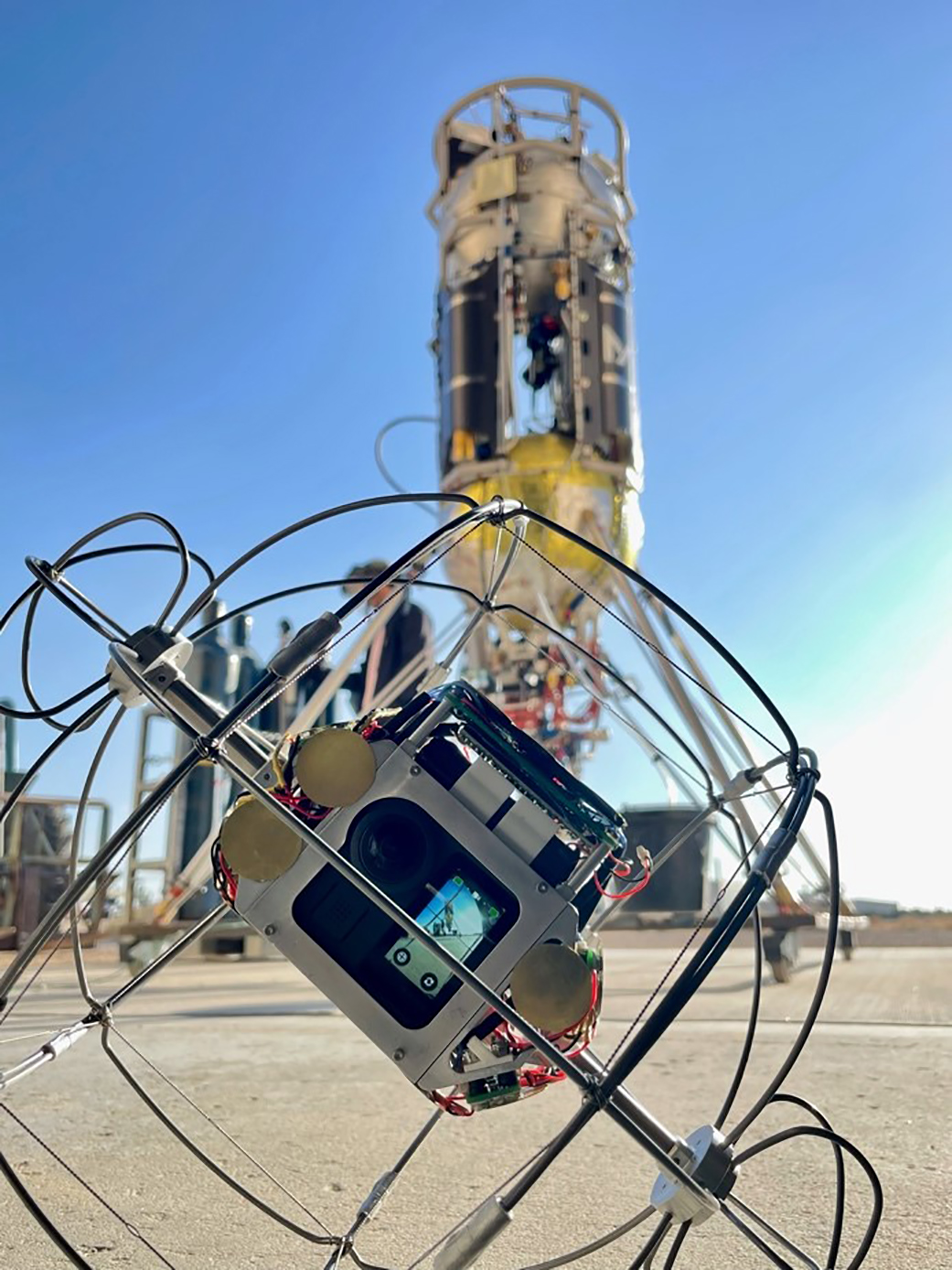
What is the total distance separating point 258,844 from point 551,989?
60 centimetres

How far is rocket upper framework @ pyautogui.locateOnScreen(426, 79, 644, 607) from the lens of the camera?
29.1ft

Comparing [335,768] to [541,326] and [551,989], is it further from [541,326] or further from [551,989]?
[541,326]

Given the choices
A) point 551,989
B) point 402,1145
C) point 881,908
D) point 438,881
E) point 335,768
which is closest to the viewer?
point 551,989

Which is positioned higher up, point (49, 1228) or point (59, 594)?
point (59, 594)

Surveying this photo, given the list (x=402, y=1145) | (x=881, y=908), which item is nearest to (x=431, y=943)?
(x=402, y=1145)

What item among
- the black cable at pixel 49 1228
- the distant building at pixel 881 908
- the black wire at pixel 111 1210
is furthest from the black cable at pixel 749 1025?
the distant building at pixel 881 908

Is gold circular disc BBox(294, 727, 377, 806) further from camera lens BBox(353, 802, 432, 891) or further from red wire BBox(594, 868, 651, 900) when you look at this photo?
red wire BBox(594, 868, 651, 900)

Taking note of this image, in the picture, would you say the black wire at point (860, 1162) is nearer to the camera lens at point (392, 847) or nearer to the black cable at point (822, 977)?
the black cable at point (822, 977)

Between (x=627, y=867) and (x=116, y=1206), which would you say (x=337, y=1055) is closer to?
(x=116, y=1206)

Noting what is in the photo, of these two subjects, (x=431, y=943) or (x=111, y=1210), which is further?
(x=111, y=1210)

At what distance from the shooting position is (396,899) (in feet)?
6.70

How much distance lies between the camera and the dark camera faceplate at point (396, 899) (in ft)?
6.49

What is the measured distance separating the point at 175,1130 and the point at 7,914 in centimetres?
984

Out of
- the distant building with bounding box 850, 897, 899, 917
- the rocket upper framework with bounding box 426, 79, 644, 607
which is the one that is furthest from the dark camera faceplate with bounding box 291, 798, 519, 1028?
the distant building with bounding box 850, 897, 899, 917
